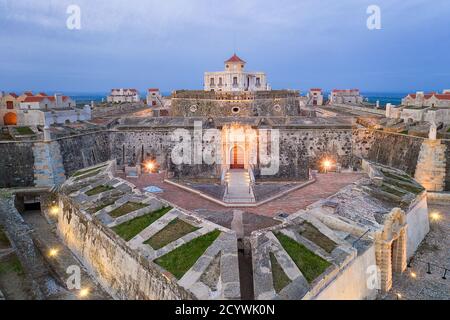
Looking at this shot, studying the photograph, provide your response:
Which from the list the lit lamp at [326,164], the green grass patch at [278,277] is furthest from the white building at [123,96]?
the green grass patch at [278,277]

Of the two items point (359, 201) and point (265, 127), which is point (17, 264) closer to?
point (359, 201)

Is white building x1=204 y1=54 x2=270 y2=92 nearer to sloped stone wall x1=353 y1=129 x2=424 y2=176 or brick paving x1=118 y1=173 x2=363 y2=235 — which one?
sloped stone wall x1=353 y1=129 x2=424 y2=176

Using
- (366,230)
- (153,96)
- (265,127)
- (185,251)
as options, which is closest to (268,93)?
(265,127)

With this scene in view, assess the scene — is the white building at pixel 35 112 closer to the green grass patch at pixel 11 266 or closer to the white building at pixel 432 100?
the green grass patch at pixel 11 266

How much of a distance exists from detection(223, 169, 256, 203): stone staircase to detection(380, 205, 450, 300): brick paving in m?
7.14

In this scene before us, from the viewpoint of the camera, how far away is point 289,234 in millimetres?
12414

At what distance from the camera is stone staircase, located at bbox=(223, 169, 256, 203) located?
17.5 metres

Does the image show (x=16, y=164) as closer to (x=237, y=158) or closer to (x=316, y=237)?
→ (x=237, y=158)

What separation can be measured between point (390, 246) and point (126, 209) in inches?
431

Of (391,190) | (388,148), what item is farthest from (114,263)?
(388,148)

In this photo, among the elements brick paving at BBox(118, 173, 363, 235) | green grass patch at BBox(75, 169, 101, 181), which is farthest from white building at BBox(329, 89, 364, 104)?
green grass patch at BBox(75, 169, 101, 181)

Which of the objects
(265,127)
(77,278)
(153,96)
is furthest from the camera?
(153,96)

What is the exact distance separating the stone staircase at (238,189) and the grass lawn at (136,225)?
12.8ft

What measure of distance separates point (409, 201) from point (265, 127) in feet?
52.4
